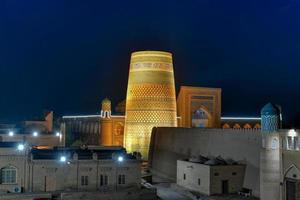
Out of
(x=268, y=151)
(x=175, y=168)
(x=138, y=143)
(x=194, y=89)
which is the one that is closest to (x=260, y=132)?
(x=268, y=151)

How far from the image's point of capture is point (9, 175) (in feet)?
56.2

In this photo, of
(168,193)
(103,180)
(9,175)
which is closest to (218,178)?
(168,193)

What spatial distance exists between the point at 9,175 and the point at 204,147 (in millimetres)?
8649

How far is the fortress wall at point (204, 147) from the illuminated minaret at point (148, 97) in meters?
0.72

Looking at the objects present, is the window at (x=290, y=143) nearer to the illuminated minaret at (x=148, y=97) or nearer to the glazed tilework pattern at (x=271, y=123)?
the glazed tilework pattern at (x=271, y=123)

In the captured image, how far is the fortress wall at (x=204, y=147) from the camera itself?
57.8ft

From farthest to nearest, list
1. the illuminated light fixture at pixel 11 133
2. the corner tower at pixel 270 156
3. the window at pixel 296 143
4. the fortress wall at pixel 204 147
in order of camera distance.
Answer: the illuminated light fixture at pixel 11 133, the fortress wall at pixel 204 147, the corner tower at pixel 270 156, the window at pixel 296 143

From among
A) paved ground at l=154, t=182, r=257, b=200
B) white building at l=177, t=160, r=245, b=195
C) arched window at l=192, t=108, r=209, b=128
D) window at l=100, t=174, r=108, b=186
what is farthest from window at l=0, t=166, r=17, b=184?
arched window at l=192, t=108, r=209, b=128

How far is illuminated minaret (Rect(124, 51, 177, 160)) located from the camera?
2567 cm

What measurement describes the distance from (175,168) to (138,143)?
166 inches

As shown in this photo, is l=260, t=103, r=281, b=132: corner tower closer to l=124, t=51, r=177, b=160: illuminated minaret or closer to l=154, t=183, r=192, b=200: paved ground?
l=154, t=183, r=192, b=200: paved ground

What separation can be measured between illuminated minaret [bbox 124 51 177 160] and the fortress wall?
72 centimetres

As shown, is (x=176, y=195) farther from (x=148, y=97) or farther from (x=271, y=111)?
(x=148, y=97)

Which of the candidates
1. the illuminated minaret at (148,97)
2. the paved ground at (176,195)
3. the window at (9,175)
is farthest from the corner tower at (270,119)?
the illuminated minaret at (148,97)
